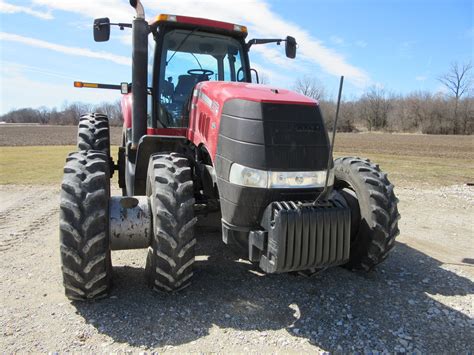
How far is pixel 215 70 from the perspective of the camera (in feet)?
16.8

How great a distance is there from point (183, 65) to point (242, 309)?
2.94 metres

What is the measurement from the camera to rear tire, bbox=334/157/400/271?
4039mm

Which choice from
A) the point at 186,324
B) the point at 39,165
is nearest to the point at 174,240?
the point at 186,324

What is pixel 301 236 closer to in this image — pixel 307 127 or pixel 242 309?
pixel 307 127

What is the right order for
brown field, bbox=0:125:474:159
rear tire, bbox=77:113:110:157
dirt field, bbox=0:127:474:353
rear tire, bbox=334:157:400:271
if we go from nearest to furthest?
dirt field, bbox=0:127:474:353, rear tire, bbox=334:157:400:271, rear tire, bbox=77:113:110:157, brown field, bbox=0:125:474:159

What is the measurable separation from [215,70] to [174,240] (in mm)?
2569

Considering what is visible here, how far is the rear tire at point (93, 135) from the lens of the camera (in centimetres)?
569

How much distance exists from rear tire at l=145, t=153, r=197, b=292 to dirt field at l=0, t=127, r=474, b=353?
302mm

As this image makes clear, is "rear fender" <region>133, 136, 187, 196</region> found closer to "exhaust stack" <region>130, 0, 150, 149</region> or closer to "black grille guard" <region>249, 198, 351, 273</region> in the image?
"exhaust stack" <region>130, 0, 150, 149</region>

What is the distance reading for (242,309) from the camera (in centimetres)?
365

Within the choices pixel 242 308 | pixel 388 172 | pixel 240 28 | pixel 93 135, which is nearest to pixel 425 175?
pixel 388 172

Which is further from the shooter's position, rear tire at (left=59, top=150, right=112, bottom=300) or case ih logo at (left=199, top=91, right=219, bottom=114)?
case ih logo at (left=199, top=91, right=219, bottom=114)

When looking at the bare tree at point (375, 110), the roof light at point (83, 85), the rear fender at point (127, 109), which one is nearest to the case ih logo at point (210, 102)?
the rear fender at point (127, 109)

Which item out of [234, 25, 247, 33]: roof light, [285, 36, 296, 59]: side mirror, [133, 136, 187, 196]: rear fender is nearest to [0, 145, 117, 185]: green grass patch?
[133, 136, 187, 196]: rear fender
